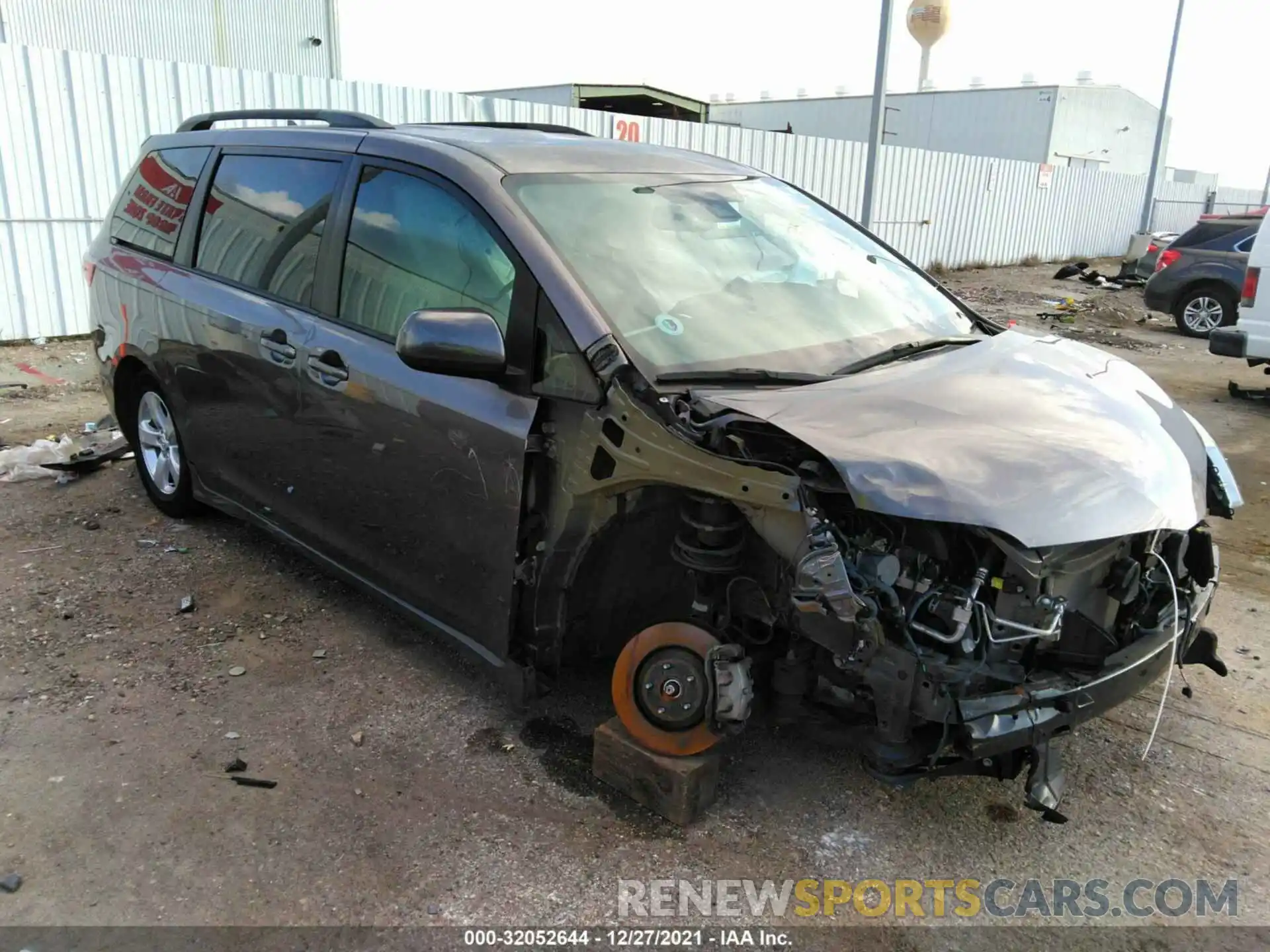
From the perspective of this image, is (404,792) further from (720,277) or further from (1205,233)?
(1205,233)

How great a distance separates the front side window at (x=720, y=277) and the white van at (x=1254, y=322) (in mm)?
5842

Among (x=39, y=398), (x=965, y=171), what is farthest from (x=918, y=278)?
(x=965, y=171)

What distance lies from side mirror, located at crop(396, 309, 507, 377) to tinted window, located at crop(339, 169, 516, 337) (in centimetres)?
14

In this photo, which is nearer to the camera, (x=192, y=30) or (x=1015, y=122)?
(x=192, y=30)

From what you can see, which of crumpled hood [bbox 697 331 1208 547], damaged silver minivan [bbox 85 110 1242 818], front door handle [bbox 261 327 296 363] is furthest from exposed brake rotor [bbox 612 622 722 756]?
front door handle [bbox 261 327 296 363]

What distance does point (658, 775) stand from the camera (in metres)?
2.79

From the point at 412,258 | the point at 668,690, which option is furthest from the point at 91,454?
the point at 668,690

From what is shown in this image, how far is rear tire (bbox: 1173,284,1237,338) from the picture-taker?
13.0m

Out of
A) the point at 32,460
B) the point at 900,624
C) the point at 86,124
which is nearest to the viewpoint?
the point at 900,624

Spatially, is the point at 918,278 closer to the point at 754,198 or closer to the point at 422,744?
the point at 754,198

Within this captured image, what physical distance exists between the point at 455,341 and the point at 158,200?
2.87 meters

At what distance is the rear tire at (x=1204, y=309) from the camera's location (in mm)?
13016

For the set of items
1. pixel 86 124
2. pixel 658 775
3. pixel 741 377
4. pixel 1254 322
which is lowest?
pixel 658 775

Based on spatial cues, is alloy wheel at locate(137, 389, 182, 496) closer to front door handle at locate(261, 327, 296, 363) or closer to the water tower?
front door handle at locate(261, 327, 296, 363)
